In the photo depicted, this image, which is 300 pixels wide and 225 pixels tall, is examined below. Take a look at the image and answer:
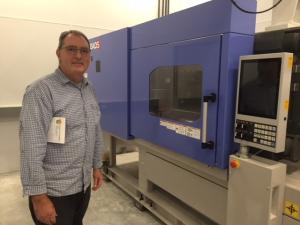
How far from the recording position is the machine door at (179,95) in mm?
1449

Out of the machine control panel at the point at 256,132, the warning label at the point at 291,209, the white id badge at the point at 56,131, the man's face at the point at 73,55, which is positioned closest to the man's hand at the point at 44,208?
the white id badge at the point at 56,131

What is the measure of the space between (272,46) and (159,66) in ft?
2.52

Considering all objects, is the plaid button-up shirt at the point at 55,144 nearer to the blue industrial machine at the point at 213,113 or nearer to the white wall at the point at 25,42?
the blue industrial machine at the point at 213,113

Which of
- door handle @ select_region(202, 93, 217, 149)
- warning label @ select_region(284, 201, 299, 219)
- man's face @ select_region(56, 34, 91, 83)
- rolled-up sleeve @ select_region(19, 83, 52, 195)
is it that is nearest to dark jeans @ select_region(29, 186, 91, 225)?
rolled-up sleeve @ select_region(19, 83, 52, 195)

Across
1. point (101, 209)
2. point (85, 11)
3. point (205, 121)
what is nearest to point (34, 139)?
point (205, 121)

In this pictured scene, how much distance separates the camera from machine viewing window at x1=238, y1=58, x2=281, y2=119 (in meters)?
1.16

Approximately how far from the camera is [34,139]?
1.17m

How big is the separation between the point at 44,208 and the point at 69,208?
206 mm

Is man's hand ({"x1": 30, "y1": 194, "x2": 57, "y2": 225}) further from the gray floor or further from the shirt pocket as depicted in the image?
the gray floor

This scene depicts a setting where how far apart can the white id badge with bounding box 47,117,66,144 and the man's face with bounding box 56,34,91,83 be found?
249 mm

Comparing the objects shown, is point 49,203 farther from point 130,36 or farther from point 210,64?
point 130,36

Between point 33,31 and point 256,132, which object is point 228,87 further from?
point 33,31

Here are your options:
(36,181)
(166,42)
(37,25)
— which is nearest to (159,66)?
(166,42)

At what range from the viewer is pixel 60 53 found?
132 centimetres
